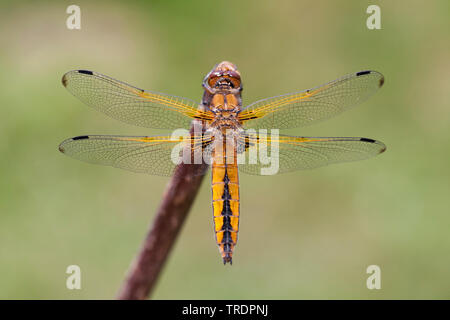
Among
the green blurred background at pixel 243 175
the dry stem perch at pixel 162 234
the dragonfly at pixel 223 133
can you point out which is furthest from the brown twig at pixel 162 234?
the green blurred background at pixel 243 175

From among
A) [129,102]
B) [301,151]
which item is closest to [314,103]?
[301,151]

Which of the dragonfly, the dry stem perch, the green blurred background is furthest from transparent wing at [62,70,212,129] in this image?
the green blurred background

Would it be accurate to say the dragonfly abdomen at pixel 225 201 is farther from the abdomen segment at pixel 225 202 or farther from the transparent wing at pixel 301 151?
the transparent wing at pixel 301 151

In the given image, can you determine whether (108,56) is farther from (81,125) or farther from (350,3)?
(350,3)

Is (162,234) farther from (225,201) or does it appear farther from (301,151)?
(301,151)
